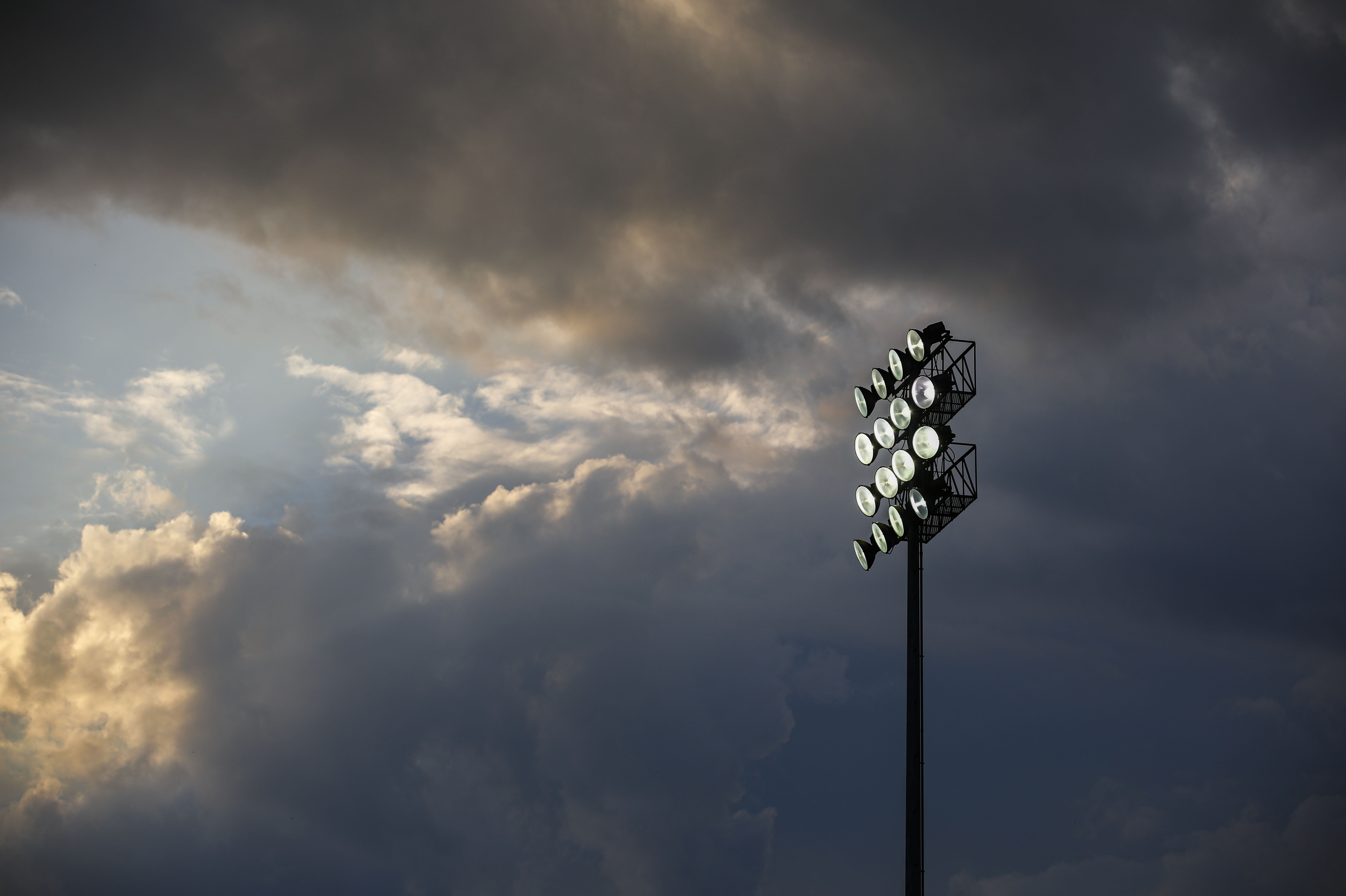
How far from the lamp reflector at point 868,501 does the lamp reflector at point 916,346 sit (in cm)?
292

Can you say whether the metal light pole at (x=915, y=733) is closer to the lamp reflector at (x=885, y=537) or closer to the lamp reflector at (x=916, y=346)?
the lamp reflector at (x=885, y=537)

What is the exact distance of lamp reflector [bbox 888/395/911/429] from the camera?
19.2m

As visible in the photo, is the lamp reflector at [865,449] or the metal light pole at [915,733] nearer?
the metal light pole at [915,733]

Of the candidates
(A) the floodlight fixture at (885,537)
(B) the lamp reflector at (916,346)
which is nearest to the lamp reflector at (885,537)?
(A) the floodlight fixture at (885,537)

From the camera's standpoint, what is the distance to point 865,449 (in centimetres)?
2062

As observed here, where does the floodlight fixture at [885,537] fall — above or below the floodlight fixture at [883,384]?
below

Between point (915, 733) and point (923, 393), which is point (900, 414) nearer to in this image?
point (923, 393)

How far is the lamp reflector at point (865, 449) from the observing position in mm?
20516

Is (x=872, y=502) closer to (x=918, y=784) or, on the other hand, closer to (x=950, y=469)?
(x=950, y=469)

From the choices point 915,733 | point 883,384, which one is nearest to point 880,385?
point 883,384

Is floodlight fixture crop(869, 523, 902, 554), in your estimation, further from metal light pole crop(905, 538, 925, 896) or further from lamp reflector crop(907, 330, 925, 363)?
lamp reflector crop(907, 330, 925, 363)

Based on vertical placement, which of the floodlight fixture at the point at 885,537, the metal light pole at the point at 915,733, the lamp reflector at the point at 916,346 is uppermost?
the lamp reflector at the point at 916,346

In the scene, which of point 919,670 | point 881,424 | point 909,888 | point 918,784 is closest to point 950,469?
point 881,424

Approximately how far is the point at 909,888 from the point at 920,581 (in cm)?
555
